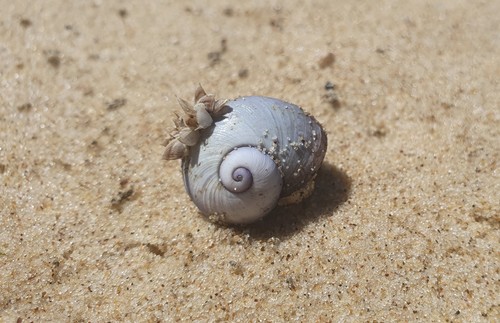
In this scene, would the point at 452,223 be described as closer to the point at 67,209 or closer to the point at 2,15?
the point at 67,209

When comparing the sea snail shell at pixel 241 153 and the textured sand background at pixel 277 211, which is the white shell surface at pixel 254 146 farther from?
the textured sand background at pixel 277 211

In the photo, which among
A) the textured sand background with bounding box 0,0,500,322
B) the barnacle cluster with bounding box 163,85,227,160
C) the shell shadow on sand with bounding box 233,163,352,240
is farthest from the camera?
the shell shadow on sand with bounding box 233,163,352,240

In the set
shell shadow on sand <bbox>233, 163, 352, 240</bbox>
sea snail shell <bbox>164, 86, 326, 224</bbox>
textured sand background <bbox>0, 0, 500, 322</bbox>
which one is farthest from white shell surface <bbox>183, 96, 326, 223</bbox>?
textured sand background <bbox>0, 0, 500, 322</bbox>

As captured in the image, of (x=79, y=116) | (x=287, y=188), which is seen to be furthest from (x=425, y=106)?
(x=79, y=116)

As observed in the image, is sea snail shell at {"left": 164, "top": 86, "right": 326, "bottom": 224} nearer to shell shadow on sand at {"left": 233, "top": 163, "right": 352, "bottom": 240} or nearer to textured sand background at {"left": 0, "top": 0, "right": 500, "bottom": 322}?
shell shadow on sand at {"left": 233, "top": 163, "right": 352, "bottom": 240}

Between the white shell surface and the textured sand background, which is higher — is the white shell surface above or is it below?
above

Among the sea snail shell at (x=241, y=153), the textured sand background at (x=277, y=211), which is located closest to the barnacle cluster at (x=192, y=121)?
the sea snail shell at (x=241, y=153)

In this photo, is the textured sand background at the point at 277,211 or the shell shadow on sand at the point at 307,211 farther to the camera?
the shell shadow on sand at the point at 307,211

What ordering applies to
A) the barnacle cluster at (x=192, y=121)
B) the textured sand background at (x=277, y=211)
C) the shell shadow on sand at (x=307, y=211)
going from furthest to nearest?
the shell shadow on sand at (x=307, y=211), the barnacle cluster at (x=192, y=121), the textured sand background at (x=277, y=211)
